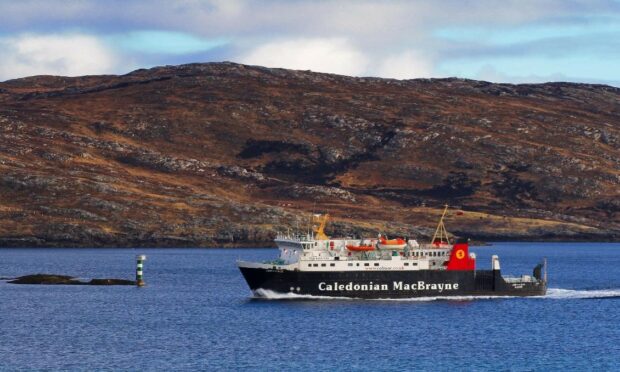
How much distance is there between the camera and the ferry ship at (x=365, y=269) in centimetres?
11450

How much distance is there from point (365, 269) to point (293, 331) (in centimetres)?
1972

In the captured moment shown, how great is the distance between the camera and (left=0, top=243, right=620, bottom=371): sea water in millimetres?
82562

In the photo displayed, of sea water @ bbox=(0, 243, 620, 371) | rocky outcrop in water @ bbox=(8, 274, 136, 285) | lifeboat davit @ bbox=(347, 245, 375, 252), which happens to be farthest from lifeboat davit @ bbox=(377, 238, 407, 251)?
rocky outcrop in water @ bbox=(8, 274, 136, 285)

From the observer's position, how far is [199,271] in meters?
177

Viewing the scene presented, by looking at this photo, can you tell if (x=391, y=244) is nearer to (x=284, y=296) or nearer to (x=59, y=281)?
(x=284, y=296)

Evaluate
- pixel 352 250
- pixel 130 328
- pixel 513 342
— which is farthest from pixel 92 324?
pixel 513 342

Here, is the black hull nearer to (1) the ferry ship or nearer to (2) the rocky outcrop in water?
(1) the ferry ship

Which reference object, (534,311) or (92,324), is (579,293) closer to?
(534,311)

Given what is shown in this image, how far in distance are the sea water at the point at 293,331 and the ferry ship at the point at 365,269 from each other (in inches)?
57.8

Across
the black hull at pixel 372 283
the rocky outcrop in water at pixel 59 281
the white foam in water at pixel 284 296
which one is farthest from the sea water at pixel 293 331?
the rocky outcrop in water at pixel 59 281

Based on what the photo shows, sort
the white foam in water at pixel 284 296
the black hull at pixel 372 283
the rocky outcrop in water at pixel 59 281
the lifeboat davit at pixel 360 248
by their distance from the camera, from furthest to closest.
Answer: the rocky outcrop in water at pixel 59 281 → the white foam in water at pixel 284 296 → the black hull at pixel 372 283 → the lifeboat davit at pixel 360 248

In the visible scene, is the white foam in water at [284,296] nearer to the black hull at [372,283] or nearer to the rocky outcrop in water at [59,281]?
Answer: the black hull at [372,283]

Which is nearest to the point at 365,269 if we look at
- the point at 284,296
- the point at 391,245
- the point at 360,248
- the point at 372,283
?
the point at 372,283

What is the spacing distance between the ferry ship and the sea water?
1467 mm
